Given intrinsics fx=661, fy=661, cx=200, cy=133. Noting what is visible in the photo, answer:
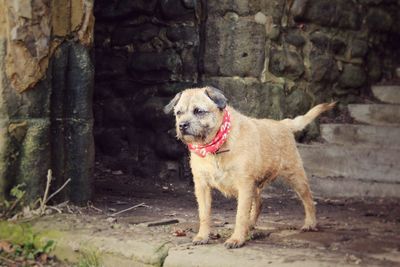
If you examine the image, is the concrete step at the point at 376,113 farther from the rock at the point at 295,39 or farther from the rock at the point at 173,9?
the rock at the point at 173,9

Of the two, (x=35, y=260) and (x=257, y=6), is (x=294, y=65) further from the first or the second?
(x=35, y=260)

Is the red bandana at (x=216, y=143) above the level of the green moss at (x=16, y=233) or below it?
above

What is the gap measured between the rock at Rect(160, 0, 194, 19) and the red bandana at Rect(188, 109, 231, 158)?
9.42ft

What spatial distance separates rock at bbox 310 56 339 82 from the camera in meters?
7.00

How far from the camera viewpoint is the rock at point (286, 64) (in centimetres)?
661

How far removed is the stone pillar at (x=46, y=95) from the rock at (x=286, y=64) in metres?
2.10

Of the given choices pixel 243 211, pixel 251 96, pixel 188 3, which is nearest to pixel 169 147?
pixel 251 96

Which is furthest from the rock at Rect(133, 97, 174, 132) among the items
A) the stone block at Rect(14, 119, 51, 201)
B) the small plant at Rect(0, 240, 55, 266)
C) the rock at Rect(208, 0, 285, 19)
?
the small plant at Rect(0, 240, 55, 266)

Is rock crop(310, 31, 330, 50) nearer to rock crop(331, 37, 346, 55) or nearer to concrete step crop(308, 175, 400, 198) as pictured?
rock crop(331, 37, 346, 55)

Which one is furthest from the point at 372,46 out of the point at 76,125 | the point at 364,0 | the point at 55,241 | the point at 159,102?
the point at 55,241

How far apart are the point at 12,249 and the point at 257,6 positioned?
3.44m

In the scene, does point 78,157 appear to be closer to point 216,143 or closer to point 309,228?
point 216,143

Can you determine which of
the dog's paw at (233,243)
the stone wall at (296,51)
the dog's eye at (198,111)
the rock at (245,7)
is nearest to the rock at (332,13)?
the stone wall at (296,51)

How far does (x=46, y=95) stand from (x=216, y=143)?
5.10 feet
